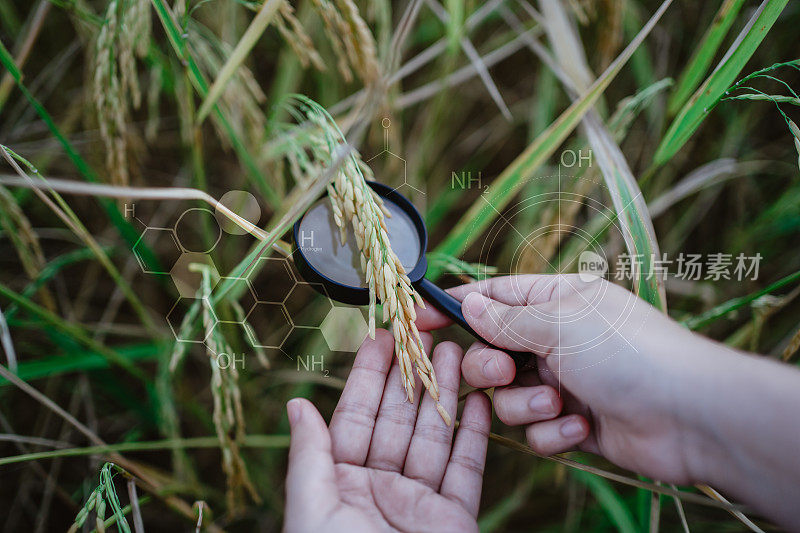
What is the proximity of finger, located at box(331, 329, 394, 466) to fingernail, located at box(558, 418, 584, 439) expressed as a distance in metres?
0.30

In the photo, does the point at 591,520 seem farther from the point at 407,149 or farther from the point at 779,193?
the point at 407,149

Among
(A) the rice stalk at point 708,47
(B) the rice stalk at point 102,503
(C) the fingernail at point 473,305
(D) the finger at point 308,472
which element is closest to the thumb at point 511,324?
(C) the fingernail at point 473,305

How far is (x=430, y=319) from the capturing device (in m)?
0.80

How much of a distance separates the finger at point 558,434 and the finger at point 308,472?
12.9 inches

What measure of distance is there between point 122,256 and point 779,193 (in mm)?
1605

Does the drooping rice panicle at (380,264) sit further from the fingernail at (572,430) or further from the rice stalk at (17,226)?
the rice stalk at (17,226)

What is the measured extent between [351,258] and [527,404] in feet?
1.20

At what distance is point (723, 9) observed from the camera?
27.5 inches

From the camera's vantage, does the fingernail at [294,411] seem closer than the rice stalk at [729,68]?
No

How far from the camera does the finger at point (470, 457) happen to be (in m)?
0.75

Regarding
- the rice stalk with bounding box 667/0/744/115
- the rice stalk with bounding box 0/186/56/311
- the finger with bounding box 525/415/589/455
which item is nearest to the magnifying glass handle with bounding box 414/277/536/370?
the finger with bounding box 525/415/589/455

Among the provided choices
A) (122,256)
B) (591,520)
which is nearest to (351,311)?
(122,256)

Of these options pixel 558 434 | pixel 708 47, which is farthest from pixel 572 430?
pixel 708 47

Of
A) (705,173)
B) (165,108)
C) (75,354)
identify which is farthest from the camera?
(165,108)
